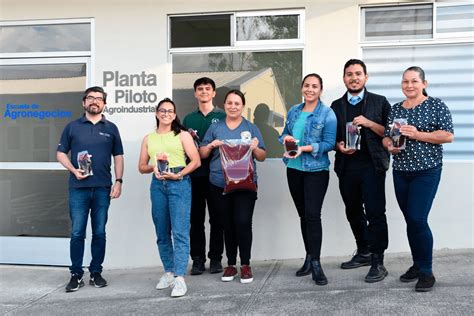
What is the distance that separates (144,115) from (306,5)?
2215 millimetres

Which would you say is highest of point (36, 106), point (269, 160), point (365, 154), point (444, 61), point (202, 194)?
point (444, 61)

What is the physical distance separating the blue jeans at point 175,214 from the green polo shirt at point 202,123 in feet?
1.11

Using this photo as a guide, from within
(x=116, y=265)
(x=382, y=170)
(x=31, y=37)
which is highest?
(x=31, y=37)

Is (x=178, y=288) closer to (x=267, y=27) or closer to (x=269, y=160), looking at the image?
(x=269, y=160)

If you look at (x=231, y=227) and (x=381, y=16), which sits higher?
(x=381, y=16)

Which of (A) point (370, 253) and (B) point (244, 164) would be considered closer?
(B) point (244, 164)

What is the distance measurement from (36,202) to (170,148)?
2.59 metres

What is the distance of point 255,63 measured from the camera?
5.58 m

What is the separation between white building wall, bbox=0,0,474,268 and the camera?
5.25m

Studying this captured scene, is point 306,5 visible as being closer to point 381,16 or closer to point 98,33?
point 381,16

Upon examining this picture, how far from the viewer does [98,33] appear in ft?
18.7

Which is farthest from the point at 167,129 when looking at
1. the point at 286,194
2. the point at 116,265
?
the point at 116,265

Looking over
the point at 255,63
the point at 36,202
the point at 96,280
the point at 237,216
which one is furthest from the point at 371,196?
the point at 36,202

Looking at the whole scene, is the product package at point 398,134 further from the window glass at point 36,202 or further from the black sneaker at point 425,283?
the window glass at point 36,202
